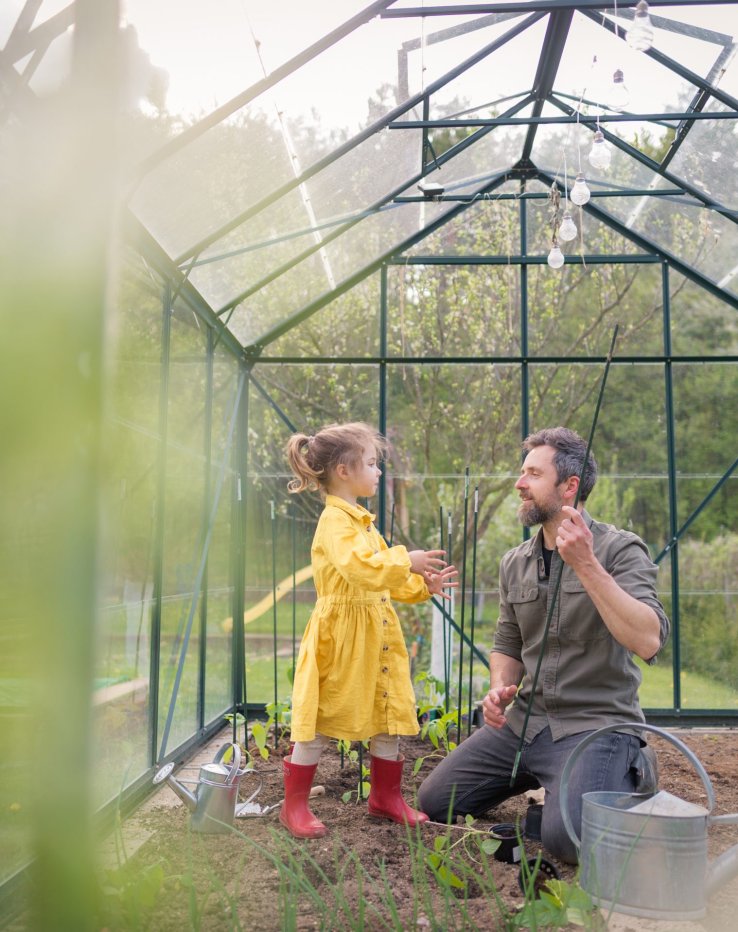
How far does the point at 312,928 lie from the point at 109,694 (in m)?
1.38

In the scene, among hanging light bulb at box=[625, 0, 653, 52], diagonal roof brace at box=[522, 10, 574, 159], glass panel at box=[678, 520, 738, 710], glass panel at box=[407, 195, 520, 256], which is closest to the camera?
hanging light bulb at box=[625, 0, 653, 52]

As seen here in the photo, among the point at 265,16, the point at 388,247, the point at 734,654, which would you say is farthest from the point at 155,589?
the point at 734,654

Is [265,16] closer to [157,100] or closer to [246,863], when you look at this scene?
[157,100]

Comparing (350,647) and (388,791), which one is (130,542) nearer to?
(350,647)

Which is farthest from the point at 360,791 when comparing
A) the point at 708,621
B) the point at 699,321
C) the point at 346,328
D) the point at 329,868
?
the point at 699,321

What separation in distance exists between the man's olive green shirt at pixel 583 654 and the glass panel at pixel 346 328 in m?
3.75

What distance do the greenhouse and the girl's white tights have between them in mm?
128

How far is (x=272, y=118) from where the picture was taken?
10.7 ft

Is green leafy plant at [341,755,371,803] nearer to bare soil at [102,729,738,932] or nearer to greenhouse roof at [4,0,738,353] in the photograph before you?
bare soil at [102,729,738,932]

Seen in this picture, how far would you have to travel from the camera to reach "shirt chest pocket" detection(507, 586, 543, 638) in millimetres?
2555

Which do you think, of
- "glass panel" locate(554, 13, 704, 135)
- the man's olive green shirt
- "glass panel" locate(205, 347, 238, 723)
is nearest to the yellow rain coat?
the man's olive green shirt

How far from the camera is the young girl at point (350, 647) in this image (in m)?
2.47

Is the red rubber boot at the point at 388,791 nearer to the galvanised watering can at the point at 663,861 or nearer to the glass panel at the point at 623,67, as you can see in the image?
the galvanised watering can at the point at 663,861

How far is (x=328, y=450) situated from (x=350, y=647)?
1.93 ft
